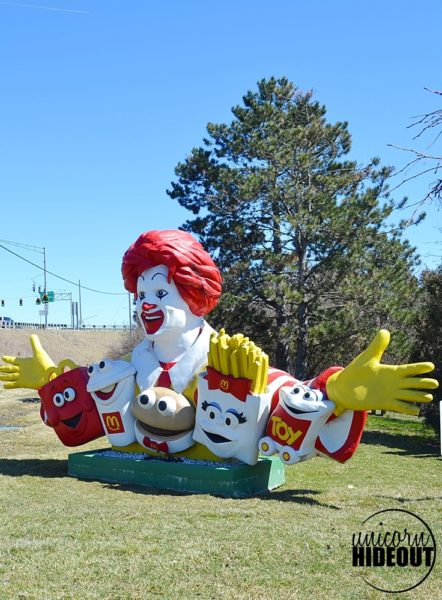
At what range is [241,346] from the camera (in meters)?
9.18

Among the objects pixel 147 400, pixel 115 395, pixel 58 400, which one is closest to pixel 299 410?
pixel 147 400

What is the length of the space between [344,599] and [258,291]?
16.3 meters

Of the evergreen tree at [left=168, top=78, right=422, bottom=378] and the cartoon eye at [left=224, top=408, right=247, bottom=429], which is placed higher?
the evergreen tree at [left=168, top=78, right=422, bottom=378]

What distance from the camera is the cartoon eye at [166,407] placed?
31.7 ft

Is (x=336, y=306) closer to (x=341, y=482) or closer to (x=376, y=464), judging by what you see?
(x=376, y=464)

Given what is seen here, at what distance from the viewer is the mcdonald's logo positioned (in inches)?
410

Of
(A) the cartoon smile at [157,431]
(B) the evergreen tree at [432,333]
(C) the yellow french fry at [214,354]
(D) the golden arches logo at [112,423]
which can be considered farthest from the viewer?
(B) the evergreen tree at [432,333]

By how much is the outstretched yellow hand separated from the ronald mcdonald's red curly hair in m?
2.33

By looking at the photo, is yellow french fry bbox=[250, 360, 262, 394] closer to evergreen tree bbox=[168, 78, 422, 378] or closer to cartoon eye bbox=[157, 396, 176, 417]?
cartoon eye bbox=[157, 396, 176, 417]

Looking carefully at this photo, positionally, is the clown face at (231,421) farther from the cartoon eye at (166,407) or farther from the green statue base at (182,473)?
the cartoon eye at (166,407)

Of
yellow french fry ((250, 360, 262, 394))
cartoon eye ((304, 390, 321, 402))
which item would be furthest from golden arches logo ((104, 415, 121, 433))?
cartoon eye ((304, 390, 321, 402))

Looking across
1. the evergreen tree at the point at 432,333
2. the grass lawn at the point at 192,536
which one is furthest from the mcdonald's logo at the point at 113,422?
the evergreen tree at the point at 432,333

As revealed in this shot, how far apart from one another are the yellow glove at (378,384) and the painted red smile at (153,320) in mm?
2625

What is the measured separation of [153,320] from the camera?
10.1 m
